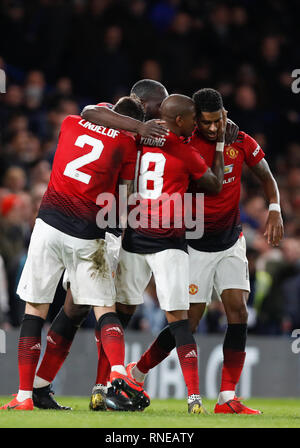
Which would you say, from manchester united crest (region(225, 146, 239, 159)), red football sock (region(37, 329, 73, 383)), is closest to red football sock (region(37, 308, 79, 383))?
red football sock (region(37, 329, 73, 383))

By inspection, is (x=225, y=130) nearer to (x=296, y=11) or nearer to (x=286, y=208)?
(x=286, y=208)

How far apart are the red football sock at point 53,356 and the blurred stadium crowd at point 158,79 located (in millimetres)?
3120

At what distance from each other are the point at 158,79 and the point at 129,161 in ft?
23.7

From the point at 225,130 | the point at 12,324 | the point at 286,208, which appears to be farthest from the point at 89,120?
the point at 286,208

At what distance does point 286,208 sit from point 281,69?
2.56 meters

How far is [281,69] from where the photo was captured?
1365 cm

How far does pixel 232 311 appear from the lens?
6207 millimetres

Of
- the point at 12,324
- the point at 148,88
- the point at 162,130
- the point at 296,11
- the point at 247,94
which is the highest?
the point at 296,11

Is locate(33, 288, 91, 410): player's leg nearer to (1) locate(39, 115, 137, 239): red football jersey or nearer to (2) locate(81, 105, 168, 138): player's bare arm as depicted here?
(1) locate(39, 115, 137, 239): red football jersey

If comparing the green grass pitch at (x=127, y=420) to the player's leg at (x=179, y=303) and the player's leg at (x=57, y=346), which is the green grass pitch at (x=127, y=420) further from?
the player's leg at (x=57, y=346)

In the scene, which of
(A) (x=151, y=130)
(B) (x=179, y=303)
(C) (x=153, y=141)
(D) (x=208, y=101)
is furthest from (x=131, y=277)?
(D) (x=208, y=101)

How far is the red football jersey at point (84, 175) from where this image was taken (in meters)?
5.73

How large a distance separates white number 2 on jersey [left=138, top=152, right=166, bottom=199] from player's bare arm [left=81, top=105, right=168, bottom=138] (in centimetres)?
23

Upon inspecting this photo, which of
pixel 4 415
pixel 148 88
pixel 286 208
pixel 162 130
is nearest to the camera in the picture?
pixel 4 415
